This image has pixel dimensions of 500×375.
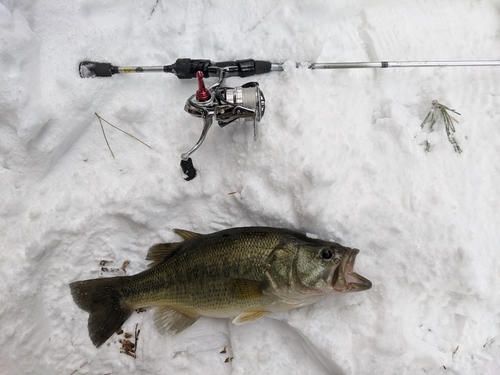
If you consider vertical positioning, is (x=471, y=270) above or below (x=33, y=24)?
below

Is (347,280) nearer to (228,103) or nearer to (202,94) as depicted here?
(228,103)

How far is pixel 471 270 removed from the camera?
7.86 ft

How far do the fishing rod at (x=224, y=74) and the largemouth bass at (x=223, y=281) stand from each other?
59 centimetres

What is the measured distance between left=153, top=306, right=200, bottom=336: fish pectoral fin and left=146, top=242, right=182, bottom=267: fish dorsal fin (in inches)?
13.9

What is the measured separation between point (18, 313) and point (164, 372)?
110 cm

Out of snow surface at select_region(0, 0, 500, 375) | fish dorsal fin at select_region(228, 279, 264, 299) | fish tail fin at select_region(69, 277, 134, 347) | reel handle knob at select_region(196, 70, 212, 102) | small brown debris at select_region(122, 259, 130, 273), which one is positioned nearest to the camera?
reel handle knob at select_region(196, 70, 212, 102)

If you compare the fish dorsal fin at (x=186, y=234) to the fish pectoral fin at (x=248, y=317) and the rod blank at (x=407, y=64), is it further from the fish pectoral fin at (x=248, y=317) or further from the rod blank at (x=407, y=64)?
the rod blank at (x=407, y=64)

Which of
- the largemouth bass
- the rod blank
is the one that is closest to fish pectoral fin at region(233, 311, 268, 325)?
the largemouth bass

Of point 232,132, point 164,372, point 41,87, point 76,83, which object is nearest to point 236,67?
point 232,132

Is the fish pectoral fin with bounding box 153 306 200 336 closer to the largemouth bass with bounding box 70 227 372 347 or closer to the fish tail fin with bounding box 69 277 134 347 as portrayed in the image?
the largemouth bass with bounding box 70 227 372 347

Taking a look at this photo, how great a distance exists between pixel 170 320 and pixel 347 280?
130 cm

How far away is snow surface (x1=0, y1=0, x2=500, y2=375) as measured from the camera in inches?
96.7

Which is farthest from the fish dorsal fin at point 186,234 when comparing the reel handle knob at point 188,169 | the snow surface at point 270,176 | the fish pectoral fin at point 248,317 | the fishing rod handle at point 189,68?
the fishing rod handle at point 189,68

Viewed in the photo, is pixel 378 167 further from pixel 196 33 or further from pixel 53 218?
pixel 53 218
